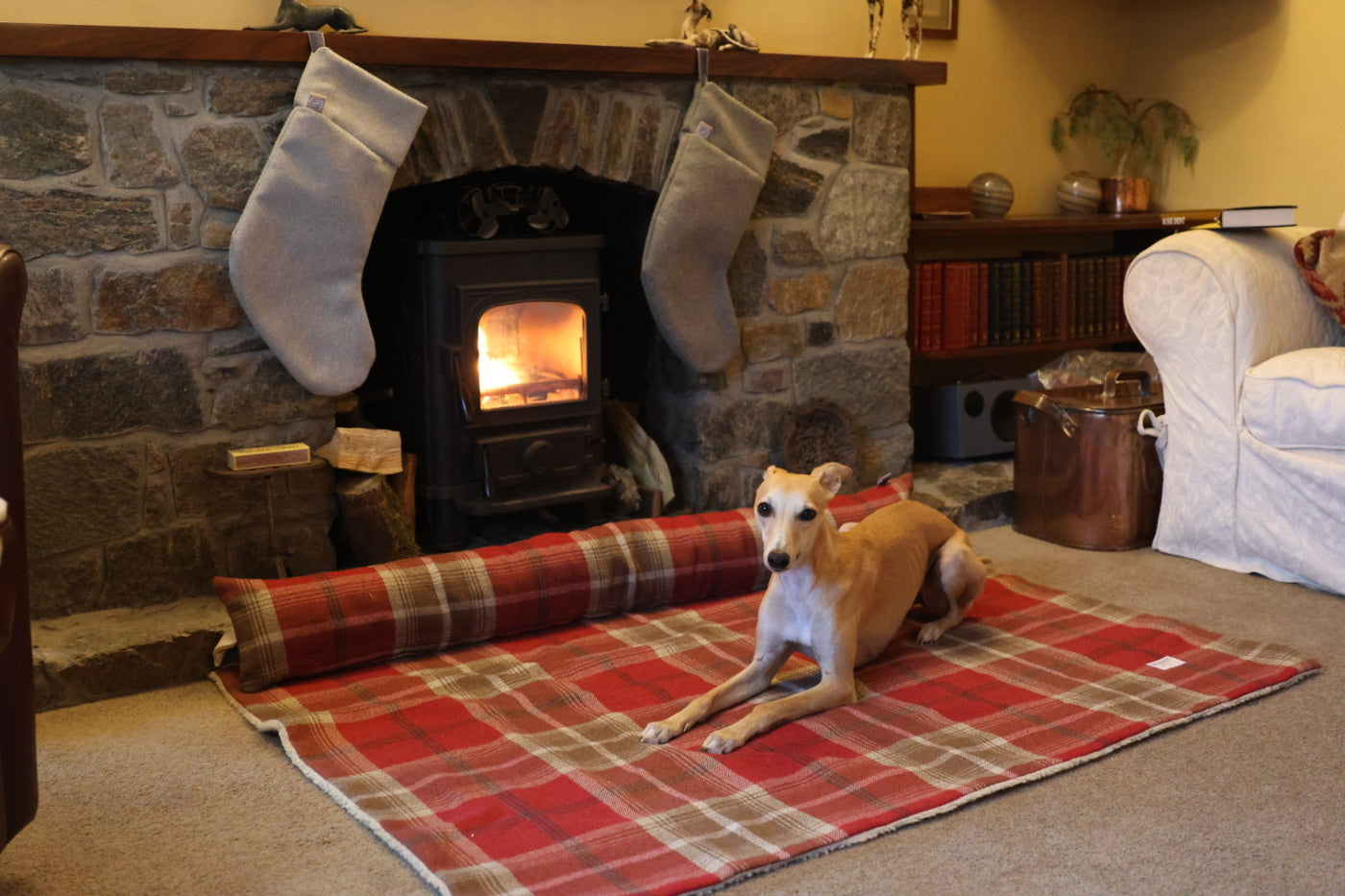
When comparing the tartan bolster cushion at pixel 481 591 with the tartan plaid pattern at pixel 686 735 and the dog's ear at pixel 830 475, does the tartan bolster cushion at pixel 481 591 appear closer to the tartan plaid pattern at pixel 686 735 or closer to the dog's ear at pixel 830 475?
the tartan plaid pattern at pixel 686 735

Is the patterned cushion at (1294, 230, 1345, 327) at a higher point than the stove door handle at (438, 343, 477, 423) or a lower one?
higher

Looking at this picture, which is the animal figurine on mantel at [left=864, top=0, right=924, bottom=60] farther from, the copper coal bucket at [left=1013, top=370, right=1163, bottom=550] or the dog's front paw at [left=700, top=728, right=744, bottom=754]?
the dog's front paw at [left=700, top=728, right=744, bottom=754]

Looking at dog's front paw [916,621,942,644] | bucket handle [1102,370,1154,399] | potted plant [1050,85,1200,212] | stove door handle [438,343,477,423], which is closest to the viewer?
dog's front paw [916,621,942,644]

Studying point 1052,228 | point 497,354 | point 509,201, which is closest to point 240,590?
point 497,354

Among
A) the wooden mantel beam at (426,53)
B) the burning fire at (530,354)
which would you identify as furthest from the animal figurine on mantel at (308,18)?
the burning fire at (530,354)

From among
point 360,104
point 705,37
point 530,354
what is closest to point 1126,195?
point 705,37

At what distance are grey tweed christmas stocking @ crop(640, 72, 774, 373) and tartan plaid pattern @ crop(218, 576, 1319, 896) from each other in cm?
78

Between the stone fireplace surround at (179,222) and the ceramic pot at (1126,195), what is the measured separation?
4.88 feet

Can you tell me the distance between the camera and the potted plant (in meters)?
4.46

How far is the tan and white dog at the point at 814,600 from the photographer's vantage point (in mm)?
2113

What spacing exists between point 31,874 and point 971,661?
5.32 ft

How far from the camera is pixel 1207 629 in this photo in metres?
2.66

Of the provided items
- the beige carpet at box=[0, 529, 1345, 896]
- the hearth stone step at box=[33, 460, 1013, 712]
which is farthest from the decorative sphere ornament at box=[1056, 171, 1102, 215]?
the hearth stone step at box=[33, 460, 1013, 712]

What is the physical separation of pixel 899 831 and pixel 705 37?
2.11 meters
